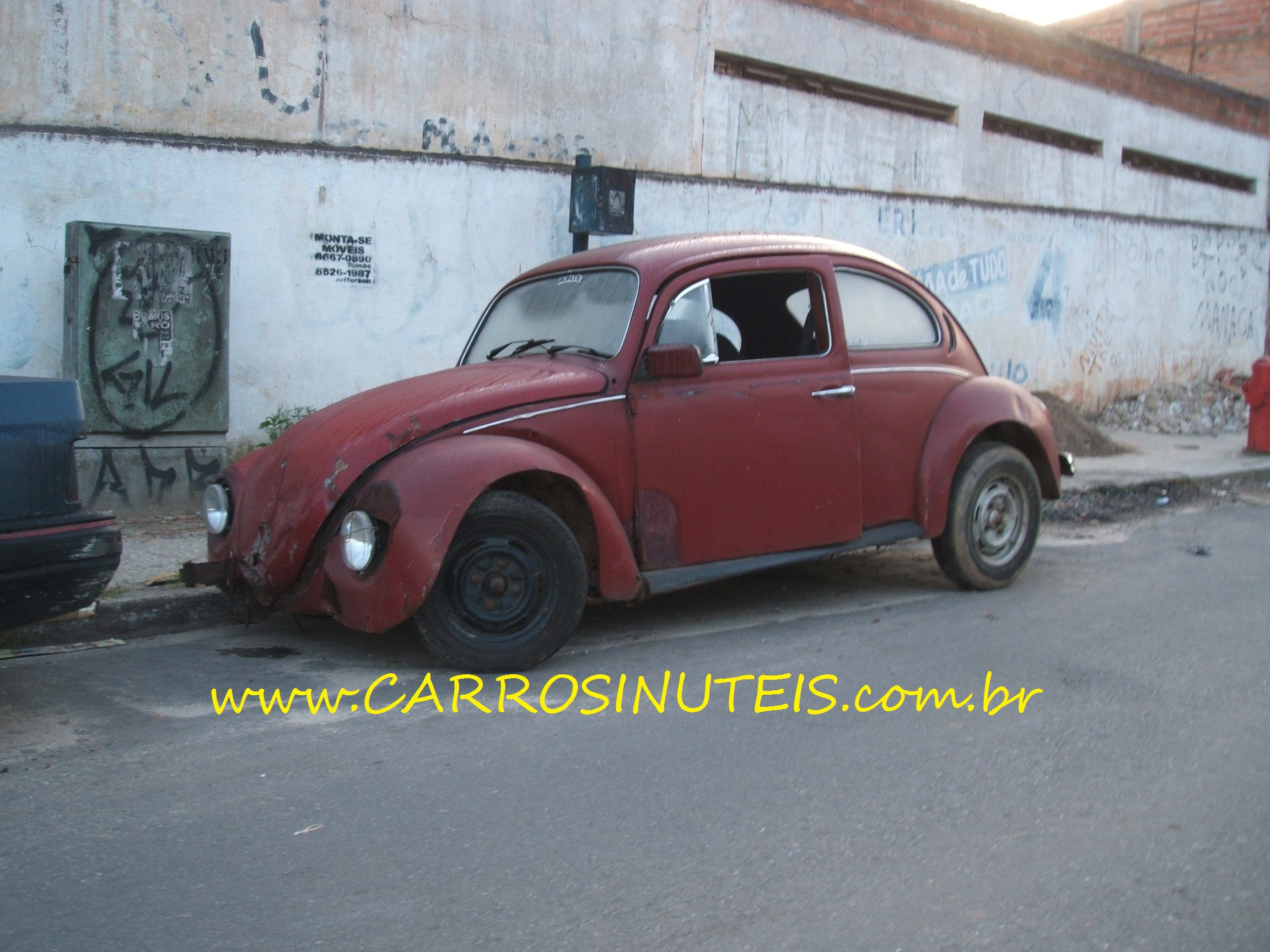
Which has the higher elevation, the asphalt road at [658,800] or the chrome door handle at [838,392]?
the chrome door handle at [838,392]

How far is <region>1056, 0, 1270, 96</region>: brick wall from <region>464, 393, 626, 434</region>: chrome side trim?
1871 cm

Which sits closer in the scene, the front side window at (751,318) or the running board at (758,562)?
the running board at (758,562)

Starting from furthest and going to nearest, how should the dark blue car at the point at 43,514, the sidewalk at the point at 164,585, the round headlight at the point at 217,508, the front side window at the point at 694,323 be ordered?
the sidewalk at the point at 164,585
the front side window at the point at 694,323
the round headlight at the point at 217,508
the dark blue car at the point at 43,514

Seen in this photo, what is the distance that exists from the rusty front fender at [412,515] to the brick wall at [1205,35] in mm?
19313

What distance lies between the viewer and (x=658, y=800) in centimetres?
350

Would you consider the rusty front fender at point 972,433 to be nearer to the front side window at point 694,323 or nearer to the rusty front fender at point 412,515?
the front side window at point 694,323

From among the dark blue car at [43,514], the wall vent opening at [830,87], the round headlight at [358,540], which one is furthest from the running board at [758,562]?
the wall vent opening at [830,87]

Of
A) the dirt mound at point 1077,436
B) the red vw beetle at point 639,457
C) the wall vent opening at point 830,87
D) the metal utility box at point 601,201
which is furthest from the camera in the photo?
the dirt mound at point 1077,436

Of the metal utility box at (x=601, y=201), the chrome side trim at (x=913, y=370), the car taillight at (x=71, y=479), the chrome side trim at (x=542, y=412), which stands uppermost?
the metal utility box at (x=601, y=201)

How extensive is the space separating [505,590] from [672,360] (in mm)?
1201

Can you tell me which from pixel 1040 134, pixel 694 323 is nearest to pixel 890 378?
pixel 694 323

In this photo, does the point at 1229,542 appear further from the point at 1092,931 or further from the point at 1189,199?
the point at 1189,199

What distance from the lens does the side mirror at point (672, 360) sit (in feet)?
16.3

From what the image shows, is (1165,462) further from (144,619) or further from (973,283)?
(144,619)
